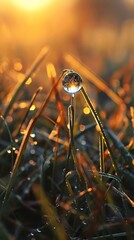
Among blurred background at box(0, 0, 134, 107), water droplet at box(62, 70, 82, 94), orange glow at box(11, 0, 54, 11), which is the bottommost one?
blurred background at box(0, 0, 134, 107)

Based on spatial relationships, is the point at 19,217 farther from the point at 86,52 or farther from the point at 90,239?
the point at 86,52

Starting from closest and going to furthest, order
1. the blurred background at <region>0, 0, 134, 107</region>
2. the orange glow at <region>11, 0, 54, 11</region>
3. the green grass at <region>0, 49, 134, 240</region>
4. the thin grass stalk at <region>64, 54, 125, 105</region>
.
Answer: the green grass at <region>0, 49, 134, 240</region> → the thin grass stalk at <region>64, 54, 125, 105</region> → the blurred background at <region>0, 0, 134, 107</region> → the orange glow at <region>11, 0, 54, 11</region>

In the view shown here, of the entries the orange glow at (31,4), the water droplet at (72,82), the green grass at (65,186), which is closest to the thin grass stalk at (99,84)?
the green grass at (65,186)

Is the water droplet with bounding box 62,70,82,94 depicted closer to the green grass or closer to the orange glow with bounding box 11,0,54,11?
the green grass

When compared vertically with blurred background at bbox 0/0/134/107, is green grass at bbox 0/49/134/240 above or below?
above

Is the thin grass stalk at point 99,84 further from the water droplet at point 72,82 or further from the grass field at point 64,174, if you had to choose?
the water droplet at point 72,82

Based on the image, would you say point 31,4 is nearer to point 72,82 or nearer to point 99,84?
point 99,84

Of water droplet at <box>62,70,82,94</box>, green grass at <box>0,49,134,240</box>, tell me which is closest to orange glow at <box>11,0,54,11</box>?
green grass at <box>0,49,134,240</box>

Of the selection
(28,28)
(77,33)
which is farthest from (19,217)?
(77,33)
